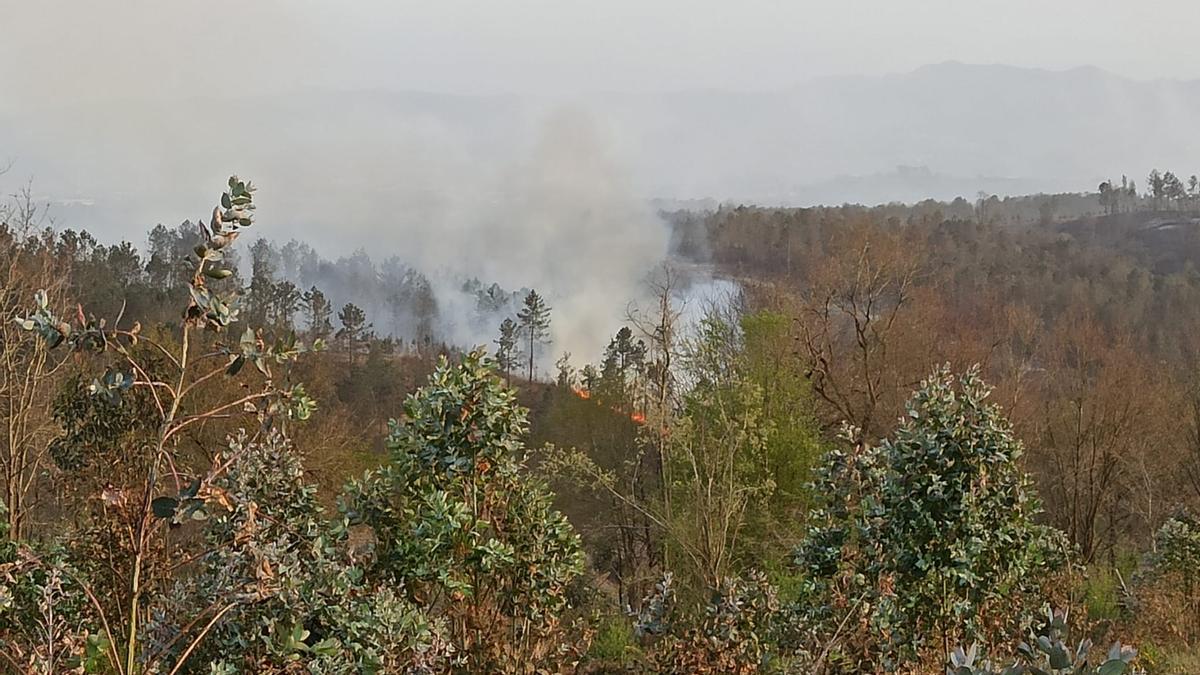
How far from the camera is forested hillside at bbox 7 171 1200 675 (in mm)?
3467

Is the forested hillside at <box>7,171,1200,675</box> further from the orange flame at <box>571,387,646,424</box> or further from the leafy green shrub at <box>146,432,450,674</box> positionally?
the orange flame at <box>571,387,646,424</box>

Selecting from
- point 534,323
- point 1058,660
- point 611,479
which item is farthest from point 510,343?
point 1058,660

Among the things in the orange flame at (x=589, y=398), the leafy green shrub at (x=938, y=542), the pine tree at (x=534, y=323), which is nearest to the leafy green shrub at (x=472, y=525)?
the leafy green shrub at (x=938, y=542)

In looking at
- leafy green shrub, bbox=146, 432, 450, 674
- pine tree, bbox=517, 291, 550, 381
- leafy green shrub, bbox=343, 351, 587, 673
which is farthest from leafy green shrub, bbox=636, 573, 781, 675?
pine tree, bbox=517, 291, 550, 381

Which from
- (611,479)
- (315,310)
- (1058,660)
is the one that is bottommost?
(611,479)

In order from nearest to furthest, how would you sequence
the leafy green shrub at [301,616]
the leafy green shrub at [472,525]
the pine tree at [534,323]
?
the leafy green shrub at [301,616] → the leafy green shrub at [472,525] → the pine tree at [534,323]

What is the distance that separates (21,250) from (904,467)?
1383 cm

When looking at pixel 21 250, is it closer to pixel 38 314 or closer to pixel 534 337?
pixel 38 314

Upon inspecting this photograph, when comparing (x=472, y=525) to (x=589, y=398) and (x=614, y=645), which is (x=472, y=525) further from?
(x=589, y=398)

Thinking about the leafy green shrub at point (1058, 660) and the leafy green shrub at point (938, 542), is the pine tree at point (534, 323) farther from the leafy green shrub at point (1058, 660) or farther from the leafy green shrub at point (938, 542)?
the leafy green shrub at point (1058, 660)

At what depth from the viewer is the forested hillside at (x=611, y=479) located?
347cm

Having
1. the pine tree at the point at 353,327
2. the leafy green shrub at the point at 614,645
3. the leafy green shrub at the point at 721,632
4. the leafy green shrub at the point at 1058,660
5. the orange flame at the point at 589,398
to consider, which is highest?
the leafy green shrub at the point at 1058,660

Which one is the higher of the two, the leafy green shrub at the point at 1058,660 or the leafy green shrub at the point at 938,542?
the leafy green shrub at the point at 1058,660

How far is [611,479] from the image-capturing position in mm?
14766
